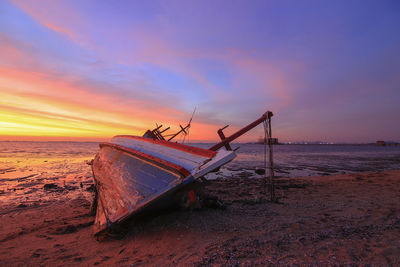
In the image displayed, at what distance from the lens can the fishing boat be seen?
14.5 ft

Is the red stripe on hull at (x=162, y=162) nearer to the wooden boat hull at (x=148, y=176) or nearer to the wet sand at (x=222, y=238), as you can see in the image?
the wooden boat hull at (x=148, y=176)

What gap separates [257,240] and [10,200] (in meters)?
11.3

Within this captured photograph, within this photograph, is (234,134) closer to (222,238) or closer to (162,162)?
(162,162)

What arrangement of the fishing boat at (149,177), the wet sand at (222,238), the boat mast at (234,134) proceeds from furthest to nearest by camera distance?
the boat mast at (234,134) → the fishing boat at (149,177) → the wet sand at (222,238)

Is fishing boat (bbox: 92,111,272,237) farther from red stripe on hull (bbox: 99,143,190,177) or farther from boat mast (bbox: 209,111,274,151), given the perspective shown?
boat mast (bbox: 209,111,274,151)

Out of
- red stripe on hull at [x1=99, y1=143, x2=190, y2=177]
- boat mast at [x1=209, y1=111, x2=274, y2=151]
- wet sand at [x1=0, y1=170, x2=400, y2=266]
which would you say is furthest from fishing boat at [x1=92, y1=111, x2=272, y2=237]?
boat mast at [x1=209, y1=111, x2=274, y2=151]

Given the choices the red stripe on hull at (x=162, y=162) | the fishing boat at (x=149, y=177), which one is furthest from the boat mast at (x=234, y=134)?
the red stripe on hull at (x=162, y=162)

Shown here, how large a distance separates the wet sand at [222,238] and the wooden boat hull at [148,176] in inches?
30.2

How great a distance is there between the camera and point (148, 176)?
208 inches

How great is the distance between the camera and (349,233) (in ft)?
15.5

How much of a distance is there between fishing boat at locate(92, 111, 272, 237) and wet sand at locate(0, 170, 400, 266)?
2.40ft

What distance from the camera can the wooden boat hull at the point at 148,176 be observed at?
4434 millimetres

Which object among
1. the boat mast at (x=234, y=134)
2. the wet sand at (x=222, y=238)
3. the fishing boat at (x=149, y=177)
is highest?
the boat mast at (x=234, y=134)

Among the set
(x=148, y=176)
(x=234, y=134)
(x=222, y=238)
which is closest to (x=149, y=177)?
(x=148, y=176)
